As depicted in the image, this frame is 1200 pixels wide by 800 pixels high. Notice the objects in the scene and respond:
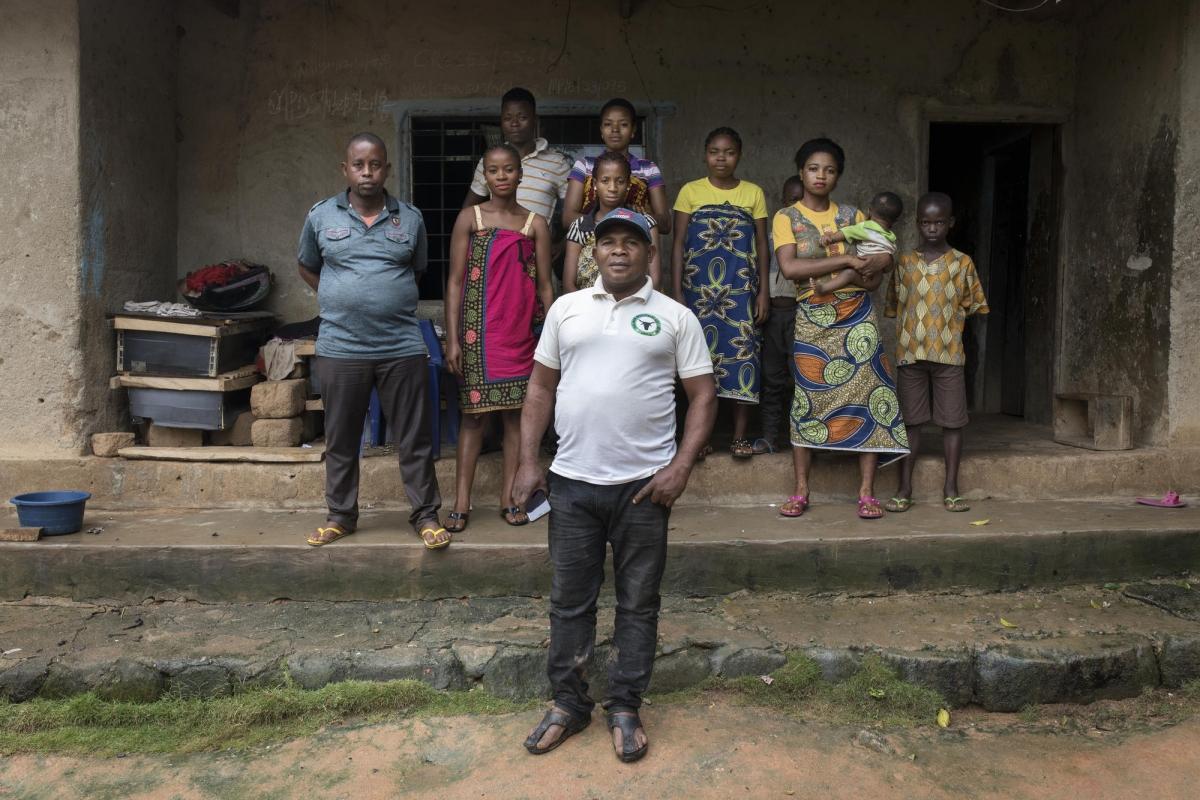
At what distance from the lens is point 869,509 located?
4.86 metres

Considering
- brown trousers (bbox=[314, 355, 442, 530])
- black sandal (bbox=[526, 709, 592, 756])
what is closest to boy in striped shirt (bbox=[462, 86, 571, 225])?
brown trousers (bbox=[314, 355, 442, 530])

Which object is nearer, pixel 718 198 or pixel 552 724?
pixel 552 724

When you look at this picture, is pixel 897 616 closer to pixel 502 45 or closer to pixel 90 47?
pixel 502 45

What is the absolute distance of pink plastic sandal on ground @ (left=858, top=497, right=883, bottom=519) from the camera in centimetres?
485

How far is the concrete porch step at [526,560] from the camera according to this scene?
4426mm

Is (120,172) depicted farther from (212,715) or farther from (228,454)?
(212,715)

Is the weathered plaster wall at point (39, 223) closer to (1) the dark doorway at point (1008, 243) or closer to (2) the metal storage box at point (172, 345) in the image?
(2) the metal storage box at point (172, 345)

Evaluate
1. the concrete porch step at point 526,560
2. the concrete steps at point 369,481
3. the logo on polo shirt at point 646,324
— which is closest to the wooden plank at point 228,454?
the concrete steps at point 369,481

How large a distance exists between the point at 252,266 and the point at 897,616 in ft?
14.2

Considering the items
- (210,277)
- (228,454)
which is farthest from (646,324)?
(210,277)

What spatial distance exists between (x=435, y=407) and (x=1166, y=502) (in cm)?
389

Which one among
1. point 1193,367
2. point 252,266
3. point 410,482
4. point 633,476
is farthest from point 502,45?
point 1193,367

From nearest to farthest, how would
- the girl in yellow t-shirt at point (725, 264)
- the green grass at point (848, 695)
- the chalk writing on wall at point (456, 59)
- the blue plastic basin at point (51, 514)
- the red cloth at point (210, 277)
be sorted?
the green grass at point (848, 695) < the blue plastic basin at point (51, 514) < the girl in yellow t-shirt at point (725, 264) < the red cloth at point (210, 277) < the chalk writing on wall at point (456, 59)

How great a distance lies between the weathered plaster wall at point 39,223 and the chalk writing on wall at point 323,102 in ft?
4.59
